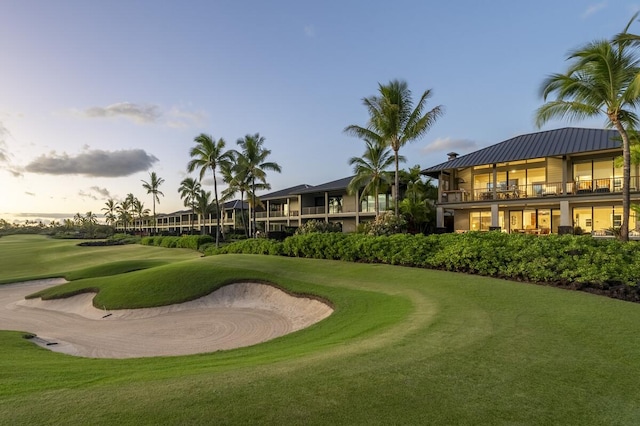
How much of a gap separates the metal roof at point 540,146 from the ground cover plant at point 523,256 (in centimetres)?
1456

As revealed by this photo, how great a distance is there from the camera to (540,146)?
2877 cm

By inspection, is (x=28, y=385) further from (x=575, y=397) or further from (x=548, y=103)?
(x=548, y=103)

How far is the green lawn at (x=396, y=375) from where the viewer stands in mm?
4453

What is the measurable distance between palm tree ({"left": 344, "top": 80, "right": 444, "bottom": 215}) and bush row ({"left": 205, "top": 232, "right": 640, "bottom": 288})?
20.3ft

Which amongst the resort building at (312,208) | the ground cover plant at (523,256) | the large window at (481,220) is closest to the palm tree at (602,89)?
the ground cover plant at (523,256)

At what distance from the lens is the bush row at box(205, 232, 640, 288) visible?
12.5m

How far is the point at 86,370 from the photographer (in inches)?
271

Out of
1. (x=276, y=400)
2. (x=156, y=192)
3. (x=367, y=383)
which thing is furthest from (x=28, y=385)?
(x=156, y=192)

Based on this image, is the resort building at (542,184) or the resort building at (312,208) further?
the resort building at (312,208)

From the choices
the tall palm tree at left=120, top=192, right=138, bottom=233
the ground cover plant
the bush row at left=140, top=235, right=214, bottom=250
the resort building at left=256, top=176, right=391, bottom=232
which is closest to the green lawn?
the ground cover plant

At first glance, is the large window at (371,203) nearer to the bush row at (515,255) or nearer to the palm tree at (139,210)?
the bush row at (515,255)

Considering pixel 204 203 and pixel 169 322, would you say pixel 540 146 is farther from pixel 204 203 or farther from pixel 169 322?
pixel 204 203

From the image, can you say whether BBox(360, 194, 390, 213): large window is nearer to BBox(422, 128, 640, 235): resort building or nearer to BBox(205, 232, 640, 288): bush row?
BBox(422, 128, 640, 235): resort building

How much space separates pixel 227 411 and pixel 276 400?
2.09ft
